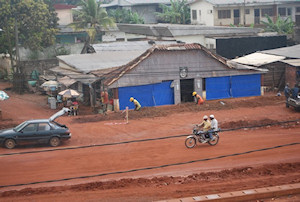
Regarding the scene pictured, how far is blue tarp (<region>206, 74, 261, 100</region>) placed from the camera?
108 feet

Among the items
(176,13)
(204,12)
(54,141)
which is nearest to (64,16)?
(176,13)

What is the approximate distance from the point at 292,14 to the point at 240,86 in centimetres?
3271

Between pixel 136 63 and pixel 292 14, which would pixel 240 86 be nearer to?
pixel 136 63

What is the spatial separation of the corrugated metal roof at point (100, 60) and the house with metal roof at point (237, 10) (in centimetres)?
2106

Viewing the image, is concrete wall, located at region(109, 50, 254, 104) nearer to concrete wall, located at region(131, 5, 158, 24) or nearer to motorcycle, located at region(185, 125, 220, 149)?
motorcycle, located at region(185, 125, 220, 149)

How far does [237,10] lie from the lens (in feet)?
193

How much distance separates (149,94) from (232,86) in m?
6.51

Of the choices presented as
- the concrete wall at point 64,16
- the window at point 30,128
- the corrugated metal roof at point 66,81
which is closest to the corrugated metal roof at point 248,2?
the concrete wall at point 64,16

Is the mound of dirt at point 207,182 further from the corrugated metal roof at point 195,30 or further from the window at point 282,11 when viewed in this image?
the window at point 282,11

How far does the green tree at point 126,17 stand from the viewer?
2359 inches

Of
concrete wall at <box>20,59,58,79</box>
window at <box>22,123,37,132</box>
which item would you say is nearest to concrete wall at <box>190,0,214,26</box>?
concrete wall at <box>20,59,58,79</box>

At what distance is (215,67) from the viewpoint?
32781mm

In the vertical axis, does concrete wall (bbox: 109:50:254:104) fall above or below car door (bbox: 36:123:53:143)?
above

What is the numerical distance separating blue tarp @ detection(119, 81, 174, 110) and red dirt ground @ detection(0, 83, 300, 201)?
131 centimetres
